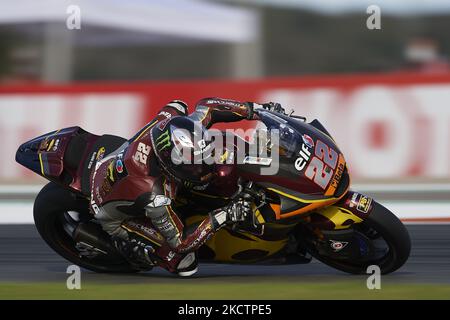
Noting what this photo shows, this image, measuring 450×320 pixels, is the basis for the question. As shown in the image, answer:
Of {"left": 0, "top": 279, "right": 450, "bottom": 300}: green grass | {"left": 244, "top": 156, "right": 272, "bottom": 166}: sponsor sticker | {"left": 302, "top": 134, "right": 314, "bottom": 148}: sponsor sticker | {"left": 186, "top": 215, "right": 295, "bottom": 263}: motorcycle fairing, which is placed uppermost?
{"left": 302, "top": 134, "right": 314, "bottom": 148}: sponsor sticker

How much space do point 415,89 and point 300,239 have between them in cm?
519

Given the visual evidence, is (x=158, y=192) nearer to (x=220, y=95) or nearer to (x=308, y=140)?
(x=308, y=140)

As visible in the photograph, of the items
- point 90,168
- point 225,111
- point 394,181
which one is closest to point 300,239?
point 225,111

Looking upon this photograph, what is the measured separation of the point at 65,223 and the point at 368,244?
219 centimetres

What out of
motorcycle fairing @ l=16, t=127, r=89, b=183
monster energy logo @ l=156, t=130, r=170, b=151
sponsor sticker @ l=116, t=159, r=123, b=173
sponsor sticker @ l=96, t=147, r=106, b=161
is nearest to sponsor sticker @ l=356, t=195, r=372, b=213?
monster energy logo @ l=156, t=130, r=170, b=151

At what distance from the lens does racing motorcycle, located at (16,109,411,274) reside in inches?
219

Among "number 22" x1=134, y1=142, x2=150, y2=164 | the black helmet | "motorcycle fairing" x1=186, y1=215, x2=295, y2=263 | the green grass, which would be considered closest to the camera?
the black helmet

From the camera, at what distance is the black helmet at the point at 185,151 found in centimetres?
538

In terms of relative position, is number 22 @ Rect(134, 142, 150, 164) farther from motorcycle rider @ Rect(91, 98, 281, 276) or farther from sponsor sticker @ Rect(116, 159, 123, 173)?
sponsor sticker @ Rect(116, 159, 123, 173)

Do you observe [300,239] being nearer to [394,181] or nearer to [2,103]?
[394,181]

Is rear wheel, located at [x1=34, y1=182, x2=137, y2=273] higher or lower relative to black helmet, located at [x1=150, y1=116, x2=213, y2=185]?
lower

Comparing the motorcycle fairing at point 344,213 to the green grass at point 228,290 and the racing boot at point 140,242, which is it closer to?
the green grass at point 228,290

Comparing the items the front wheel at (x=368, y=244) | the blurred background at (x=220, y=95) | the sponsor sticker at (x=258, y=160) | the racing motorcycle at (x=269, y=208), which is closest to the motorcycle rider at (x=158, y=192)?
the racing motorcycle at (x=269, y=208)

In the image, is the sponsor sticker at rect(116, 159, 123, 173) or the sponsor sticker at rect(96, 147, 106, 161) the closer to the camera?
the sponsor sticker at rect(116, 159, 123, 173)
